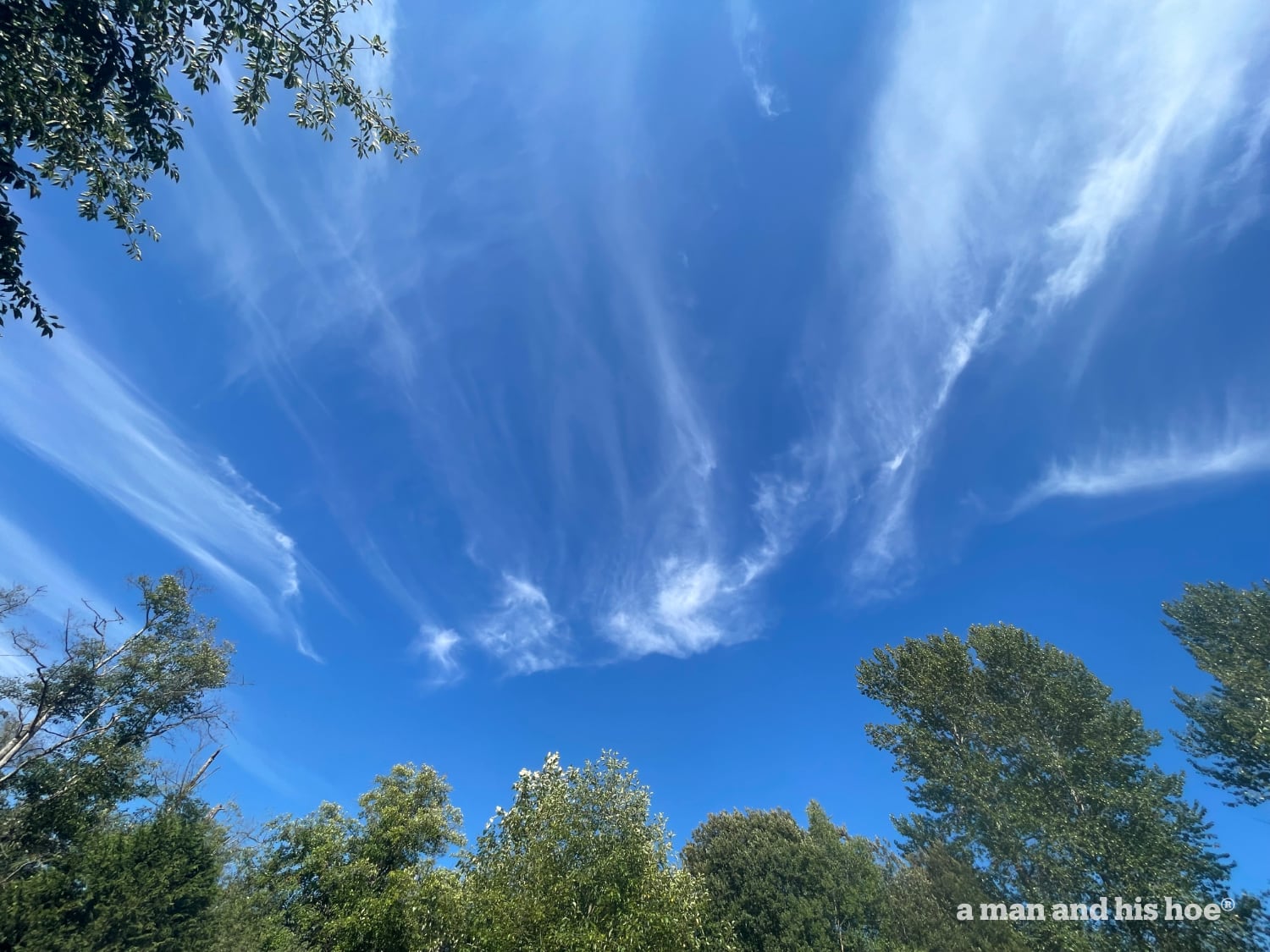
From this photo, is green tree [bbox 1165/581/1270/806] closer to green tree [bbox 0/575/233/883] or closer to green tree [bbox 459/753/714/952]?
green tree [bbox 459/753/714/952]

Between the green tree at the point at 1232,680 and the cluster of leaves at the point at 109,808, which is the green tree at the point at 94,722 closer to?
the cluster of leaves at the point at 109,808

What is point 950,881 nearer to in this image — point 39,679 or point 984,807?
point 984,807

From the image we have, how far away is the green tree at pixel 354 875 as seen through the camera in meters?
26.1

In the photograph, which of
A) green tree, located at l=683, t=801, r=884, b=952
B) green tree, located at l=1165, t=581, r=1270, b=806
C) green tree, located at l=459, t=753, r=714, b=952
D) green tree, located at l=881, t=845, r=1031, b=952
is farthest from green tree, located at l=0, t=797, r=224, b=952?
green tree, located at l=1165, t=581, r=1270, b=806

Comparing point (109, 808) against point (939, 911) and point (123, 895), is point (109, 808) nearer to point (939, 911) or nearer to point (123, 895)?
point (123, 895)

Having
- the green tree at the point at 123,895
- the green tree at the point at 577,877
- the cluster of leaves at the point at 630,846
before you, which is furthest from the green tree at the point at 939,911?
the green tree at the point at 123,895

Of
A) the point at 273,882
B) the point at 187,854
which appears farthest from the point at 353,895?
the point at 187,854

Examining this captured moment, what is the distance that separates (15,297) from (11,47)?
4395 mm

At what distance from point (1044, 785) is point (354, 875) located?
40.5 metres

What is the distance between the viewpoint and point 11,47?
8.08 meters

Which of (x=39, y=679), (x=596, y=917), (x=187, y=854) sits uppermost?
Result: (x=39, y=679)

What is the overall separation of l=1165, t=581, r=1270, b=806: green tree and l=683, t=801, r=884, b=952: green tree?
20.7 metres

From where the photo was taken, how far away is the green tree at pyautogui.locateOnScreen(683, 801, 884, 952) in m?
28.8

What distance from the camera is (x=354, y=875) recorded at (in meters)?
30.2
